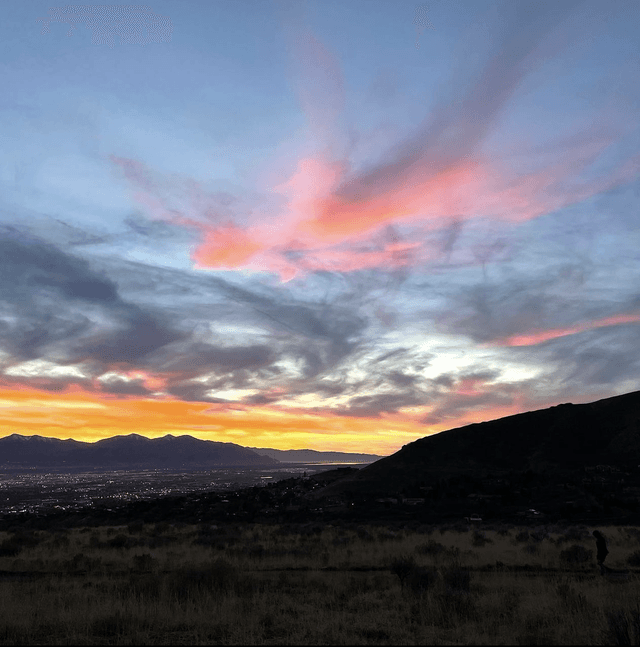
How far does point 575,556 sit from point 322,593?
12490 millimetres

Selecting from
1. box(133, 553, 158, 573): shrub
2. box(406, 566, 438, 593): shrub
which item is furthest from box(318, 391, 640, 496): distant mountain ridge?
box(406, 566, 438, 593): shrub

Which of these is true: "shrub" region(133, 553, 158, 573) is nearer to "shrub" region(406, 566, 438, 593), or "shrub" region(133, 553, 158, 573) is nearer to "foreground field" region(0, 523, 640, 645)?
"foreground field" region(0, 523, 640, 645)

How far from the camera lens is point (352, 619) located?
12.1 metres

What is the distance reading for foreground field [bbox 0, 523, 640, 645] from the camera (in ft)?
35.4

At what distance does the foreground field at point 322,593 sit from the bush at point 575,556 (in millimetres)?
67

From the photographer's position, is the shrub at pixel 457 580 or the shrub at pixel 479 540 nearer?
the shrub at pixel 457 580

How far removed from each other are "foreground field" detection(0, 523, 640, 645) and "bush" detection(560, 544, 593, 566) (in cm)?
7

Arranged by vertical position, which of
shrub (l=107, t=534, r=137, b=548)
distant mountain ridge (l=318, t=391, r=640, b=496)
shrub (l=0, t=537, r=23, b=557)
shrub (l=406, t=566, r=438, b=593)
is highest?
distant mountain ridge (l=318, t=391, r=640, b=496)

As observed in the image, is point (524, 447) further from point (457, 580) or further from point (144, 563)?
point (457, 580)

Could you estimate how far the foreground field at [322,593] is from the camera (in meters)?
10.8

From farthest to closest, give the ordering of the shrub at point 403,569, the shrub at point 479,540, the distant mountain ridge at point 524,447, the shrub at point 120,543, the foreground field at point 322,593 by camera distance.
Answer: the distant mountain ridge at point 524,447 → the shrub at point 120,543 → the shrub at point 479,540 → the shrub at point 403,569 → the foreground field at point 322,593

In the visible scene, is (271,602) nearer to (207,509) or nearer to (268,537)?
(268,537)

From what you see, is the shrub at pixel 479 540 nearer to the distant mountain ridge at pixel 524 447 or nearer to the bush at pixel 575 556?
the bush at pixel 575 556

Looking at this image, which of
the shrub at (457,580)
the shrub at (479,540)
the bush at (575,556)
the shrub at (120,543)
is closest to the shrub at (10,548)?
the shrub at (120,543)
